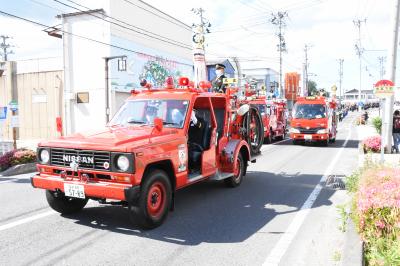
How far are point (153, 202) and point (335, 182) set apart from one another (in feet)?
18.0

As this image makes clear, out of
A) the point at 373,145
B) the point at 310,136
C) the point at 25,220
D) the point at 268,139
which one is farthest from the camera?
the point at 268,139

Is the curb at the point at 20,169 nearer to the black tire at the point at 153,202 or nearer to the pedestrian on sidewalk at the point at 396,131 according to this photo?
the black tire at the point at 153,202

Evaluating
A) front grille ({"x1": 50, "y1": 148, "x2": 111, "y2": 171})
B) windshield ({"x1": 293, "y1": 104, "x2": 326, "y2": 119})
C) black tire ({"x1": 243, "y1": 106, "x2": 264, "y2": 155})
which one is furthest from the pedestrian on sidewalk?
front grille ({"x1": 50, "y1": 148, "x2": 111, "y2": 171})

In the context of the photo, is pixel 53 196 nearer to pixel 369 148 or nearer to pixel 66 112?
pixel 369 148

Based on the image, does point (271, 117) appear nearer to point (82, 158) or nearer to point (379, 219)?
point (82, 158)

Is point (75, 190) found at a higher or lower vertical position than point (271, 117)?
lower

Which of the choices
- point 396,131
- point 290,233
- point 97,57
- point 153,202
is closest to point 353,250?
point 290,233

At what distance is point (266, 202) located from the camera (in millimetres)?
7477

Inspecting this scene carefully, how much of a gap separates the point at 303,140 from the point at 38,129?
18.2 metres

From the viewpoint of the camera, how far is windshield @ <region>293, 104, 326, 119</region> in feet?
63.6

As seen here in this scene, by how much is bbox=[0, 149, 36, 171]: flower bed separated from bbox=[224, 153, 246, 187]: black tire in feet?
22.2

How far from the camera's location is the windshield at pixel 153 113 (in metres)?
6.76

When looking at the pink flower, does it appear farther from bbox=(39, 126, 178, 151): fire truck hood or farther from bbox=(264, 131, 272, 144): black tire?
bbox=(264, 131, 272, 144): black tire

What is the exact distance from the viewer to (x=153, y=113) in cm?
692
